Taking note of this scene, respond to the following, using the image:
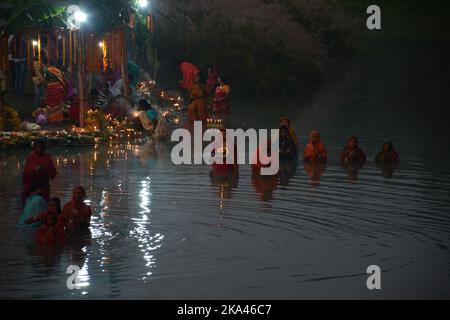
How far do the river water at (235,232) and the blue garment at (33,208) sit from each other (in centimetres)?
22

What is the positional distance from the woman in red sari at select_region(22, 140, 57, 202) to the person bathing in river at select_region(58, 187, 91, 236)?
1681 millimetres

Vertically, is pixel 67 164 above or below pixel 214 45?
below

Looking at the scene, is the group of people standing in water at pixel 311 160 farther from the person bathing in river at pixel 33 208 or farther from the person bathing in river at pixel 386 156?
the person bathing in river at pixel 33 208

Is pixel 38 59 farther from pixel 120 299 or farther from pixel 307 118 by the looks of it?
pixel 120 299

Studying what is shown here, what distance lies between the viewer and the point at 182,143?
28016 millimetres

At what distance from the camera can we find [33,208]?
54.9 ft

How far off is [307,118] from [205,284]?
21.7 metres

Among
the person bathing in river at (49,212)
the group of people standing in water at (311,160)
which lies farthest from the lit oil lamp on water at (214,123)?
the person bathing in river at (49,212)

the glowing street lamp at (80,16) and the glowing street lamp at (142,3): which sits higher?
the glowing street lamp at (142,3)

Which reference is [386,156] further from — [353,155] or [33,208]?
[33,208]

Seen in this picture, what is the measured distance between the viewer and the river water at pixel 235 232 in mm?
13203

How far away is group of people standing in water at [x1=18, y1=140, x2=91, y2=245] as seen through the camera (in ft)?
51.3

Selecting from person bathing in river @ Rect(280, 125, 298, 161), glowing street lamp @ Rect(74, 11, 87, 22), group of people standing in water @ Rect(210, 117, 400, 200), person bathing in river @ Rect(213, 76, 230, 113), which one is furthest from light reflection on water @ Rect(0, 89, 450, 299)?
person bathing in river @ Rect(213, 76, 230, 113)
